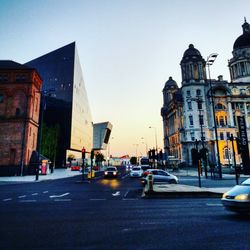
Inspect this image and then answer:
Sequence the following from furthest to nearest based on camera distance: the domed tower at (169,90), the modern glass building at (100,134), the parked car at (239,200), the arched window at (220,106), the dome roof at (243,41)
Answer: the modern glass building at (100,134), the domed tower at (169,90), the dome roof at (243,41), the arched window at (220,106), the parked car at (239,200)

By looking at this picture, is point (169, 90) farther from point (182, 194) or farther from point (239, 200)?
point (239, 200)

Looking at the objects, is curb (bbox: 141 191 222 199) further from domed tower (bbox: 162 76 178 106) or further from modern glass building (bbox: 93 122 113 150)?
modern glass building (bbox: 93 122 113 150)

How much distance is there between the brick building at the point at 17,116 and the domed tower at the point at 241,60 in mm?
77938

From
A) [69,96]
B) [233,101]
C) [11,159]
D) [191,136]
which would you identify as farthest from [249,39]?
[11,159]

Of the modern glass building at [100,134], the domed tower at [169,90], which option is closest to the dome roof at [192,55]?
the domed tower at [169,90]

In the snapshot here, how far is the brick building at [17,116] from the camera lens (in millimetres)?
38344

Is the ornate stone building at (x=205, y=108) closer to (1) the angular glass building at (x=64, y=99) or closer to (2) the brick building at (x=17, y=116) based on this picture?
(1) the angular glass building at (x=64, y=99)

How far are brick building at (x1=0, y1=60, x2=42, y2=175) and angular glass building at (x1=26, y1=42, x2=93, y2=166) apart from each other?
34.8 m

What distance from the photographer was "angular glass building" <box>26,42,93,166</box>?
79.4 meters

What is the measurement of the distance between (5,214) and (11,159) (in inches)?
1349

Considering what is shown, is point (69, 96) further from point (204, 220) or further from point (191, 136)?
point (204, 220)

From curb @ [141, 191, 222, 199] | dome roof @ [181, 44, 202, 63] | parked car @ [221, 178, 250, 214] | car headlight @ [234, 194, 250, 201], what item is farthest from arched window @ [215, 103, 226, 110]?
car headlight @ [234, 194, 250, 201]

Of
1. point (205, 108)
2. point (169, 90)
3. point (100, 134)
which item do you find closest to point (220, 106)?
point (205, 108)

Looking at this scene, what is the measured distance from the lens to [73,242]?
490 centimetres
